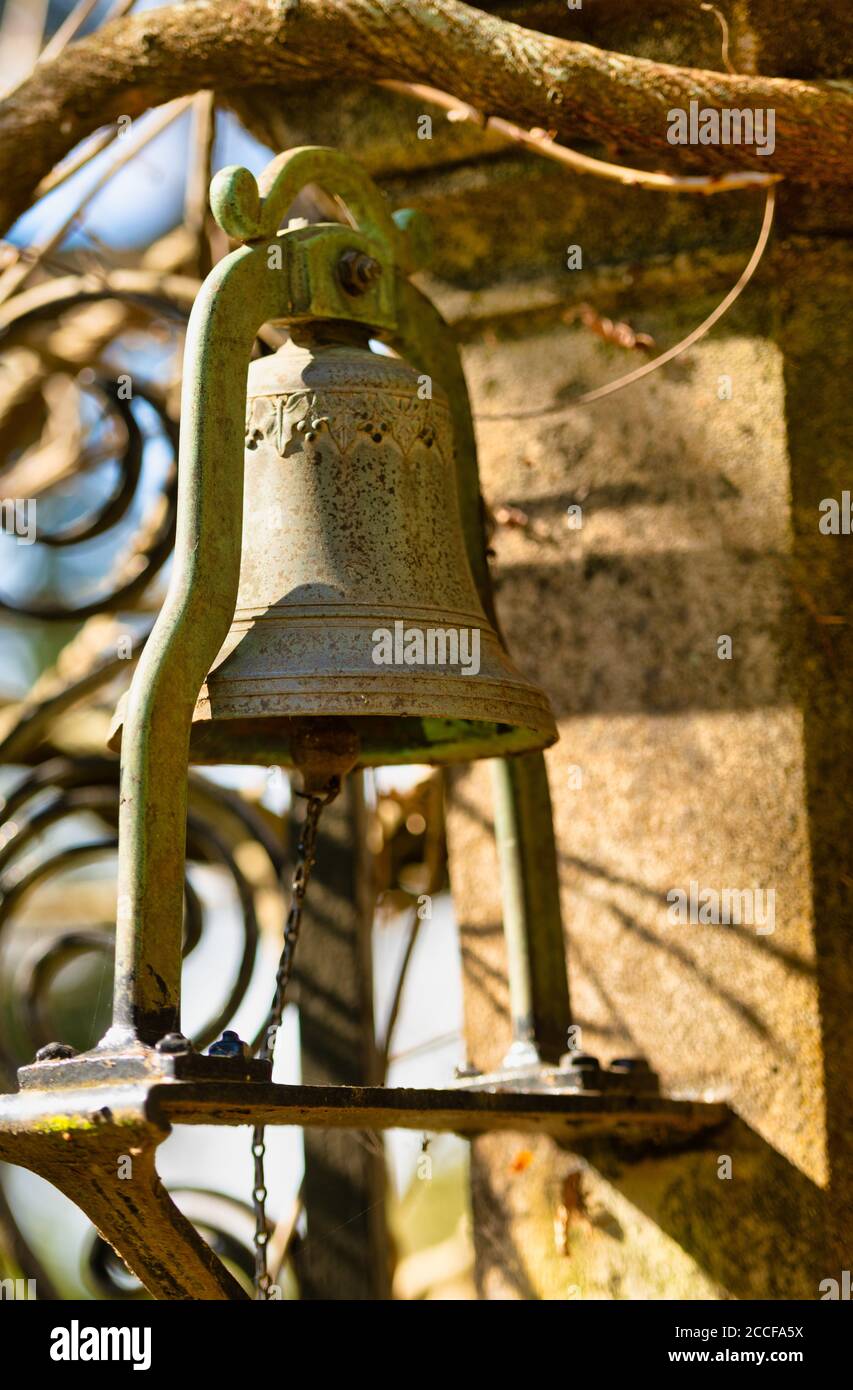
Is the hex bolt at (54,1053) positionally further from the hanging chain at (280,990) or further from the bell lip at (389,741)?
the bell lip at (389,741)

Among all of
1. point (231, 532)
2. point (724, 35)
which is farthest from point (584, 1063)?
point (724, 35)

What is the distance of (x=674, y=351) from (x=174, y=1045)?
4.47 ft

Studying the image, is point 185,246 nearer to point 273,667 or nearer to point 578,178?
point 578,178

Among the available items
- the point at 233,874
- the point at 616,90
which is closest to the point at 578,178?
the point at 616,90

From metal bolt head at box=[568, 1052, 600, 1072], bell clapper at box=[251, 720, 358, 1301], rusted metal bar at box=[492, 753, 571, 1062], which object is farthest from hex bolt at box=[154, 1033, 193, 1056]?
rusted metal bar at box=[492, 753, 571, 1062]

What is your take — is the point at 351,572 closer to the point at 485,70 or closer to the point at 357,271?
the point at 357,271

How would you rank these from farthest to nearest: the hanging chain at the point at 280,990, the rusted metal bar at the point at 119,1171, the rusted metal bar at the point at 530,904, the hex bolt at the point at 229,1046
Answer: the rusted metal bar at the point at 530,904
the hanging chain at the point at 280,990
the hex bolt at the point at 229,1046
the rusted metal bar at the point at 119,1171

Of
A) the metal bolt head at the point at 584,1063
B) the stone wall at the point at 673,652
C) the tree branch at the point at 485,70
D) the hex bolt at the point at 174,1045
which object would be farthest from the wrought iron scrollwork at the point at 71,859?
the hex bolt at the point at 174,1045

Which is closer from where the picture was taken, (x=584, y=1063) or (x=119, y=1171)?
(x=119, y=1171)

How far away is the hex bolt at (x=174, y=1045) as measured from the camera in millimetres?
1782

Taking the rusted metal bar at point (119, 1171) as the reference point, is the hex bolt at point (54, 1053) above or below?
above

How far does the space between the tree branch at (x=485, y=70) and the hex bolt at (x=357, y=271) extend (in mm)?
376

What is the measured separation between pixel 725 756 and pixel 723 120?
2.67ft

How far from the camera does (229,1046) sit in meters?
1.87
